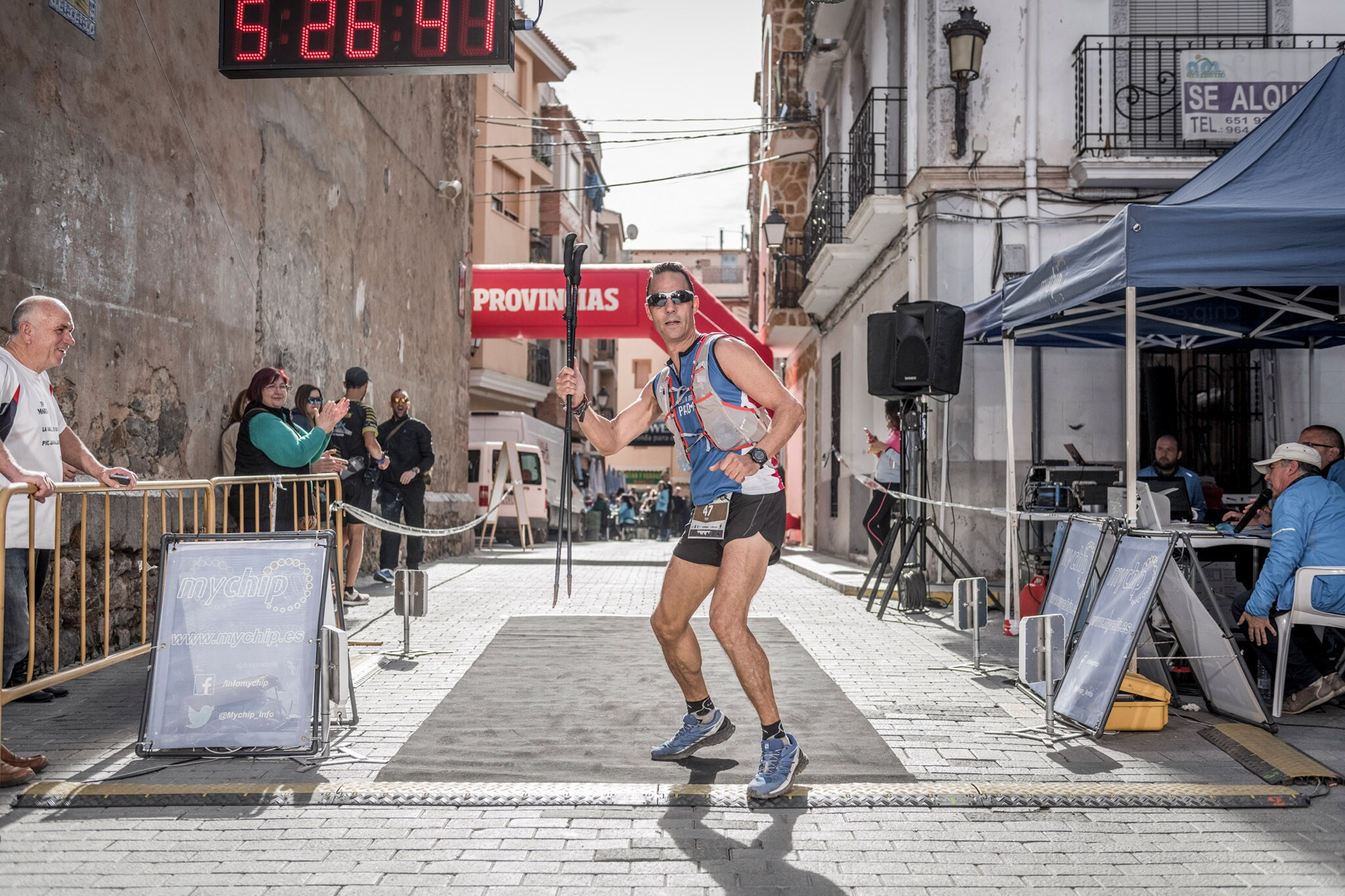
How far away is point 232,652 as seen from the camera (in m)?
4.82

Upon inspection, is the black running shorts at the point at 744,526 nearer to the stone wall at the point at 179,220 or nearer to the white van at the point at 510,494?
the stone wall at the point at 179,220

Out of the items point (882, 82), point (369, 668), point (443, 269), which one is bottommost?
point (369, 668)

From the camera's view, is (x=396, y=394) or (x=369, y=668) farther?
(x=396, y=394)

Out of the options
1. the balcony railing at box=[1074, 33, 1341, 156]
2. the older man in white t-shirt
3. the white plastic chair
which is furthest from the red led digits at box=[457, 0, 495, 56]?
the balcony railing at box=[1074, 33, 1341, 156]

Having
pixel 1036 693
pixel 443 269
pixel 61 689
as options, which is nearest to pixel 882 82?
pixel 443 269

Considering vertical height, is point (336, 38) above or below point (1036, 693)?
above

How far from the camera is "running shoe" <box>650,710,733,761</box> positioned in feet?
16.0

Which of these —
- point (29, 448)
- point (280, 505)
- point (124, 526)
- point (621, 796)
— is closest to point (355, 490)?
point (280, 505)

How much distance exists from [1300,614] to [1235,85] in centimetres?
842

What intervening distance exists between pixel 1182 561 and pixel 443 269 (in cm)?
1309

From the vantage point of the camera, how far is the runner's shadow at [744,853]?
3459 mm

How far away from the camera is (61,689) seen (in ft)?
20.8

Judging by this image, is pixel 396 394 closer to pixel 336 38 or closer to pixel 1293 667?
pixel 336 38

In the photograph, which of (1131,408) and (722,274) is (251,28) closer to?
(1131,408)
